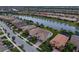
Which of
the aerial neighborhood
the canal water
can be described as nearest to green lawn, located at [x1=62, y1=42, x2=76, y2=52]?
the aerial neighborhood

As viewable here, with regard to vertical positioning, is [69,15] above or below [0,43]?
above

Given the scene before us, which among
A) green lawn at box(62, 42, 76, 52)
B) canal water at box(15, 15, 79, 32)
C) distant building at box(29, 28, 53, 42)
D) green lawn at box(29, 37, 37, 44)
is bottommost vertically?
green lawn at box(62, 42, 76, 52)

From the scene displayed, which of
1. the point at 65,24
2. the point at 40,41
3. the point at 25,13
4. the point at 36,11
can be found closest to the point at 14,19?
the point at 25,13

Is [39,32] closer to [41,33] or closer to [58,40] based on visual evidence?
[41,33]

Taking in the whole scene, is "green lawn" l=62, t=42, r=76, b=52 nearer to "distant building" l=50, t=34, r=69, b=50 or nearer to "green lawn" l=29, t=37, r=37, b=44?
"distant building" l=50, t=34, r=69, b=50

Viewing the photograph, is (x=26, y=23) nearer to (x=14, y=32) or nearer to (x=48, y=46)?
(x=14, y=32)

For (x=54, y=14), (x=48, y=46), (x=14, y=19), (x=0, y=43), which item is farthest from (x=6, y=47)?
(x=54, y=14)

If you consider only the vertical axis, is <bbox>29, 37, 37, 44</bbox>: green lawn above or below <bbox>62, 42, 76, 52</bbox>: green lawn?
above
